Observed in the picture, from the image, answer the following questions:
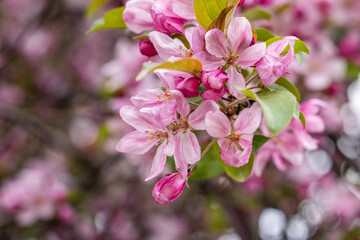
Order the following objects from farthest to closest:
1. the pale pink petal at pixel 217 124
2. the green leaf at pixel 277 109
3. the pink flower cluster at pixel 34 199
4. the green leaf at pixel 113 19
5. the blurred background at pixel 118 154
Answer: the pink flower cluster at pixel 34 199, the blurred background at pixel 118 154, the green leaf at pixel 113 19, the pale pink petal at pixel 217 124, the green leaf at pixel 277 109

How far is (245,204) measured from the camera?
7.47 feet

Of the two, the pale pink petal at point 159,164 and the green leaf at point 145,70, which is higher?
the green leaf at point 145,70

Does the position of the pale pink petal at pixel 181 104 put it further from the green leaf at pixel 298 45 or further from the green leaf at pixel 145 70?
the green leaf at pixel 298 45

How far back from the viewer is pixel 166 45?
0.74 metres

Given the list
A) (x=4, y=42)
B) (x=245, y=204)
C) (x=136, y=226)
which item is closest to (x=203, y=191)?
(x=245, y=204)

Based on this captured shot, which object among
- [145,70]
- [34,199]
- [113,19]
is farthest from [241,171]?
[34,199]

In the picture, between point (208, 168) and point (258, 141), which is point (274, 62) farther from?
point (208, 168)

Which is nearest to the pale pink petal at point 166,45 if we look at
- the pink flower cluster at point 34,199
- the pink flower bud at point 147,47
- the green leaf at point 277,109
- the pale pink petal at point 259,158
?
the pink flower bud at point 147,47

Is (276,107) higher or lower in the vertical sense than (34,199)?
higher

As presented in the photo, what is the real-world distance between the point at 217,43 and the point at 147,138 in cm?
26

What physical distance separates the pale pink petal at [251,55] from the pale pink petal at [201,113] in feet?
0.37

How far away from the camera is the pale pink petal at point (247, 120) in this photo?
2.32 ft

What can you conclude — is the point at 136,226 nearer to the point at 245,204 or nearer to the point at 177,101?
the point at 245,204

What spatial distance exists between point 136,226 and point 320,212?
1491 mm
